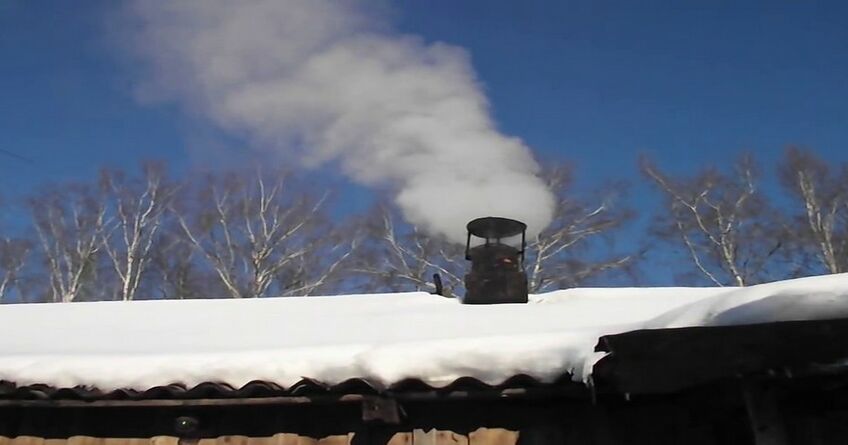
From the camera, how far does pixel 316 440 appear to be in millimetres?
4730

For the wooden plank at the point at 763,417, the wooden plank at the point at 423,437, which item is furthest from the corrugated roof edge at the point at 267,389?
the wooden plank at the point at 763,417

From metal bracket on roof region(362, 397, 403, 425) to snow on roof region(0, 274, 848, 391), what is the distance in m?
0.17

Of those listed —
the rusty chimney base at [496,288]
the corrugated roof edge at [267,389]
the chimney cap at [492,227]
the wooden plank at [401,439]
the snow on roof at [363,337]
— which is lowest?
the wooden plank at [401,439]

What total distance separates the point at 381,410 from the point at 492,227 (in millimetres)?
5022

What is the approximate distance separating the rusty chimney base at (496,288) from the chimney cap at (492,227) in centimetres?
81

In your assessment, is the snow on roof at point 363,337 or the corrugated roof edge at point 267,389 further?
the corrugated roof edge at point 267,389

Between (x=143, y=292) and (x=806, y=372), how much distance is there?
2490cm

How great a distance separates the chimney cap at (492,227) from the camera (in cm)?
897

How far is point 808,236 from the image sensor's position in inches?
860

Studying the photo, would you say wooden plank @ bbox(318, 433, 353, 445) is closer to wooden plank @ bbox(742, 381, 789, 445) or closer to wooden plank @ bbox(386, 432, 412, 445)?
wooden plank @ bbox(386, 432, 412, 445)

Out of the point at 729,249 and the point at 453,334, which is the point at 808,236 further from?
the point at 453,334

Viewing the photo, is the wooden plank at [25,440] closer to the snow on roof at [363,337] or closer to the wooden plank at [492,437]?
the snow on roof at [363,337]

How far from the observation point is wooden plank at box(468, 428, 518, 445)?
4.52 metres

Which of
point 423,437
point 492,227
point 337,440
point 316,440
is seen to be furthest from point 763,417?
point 492,227
